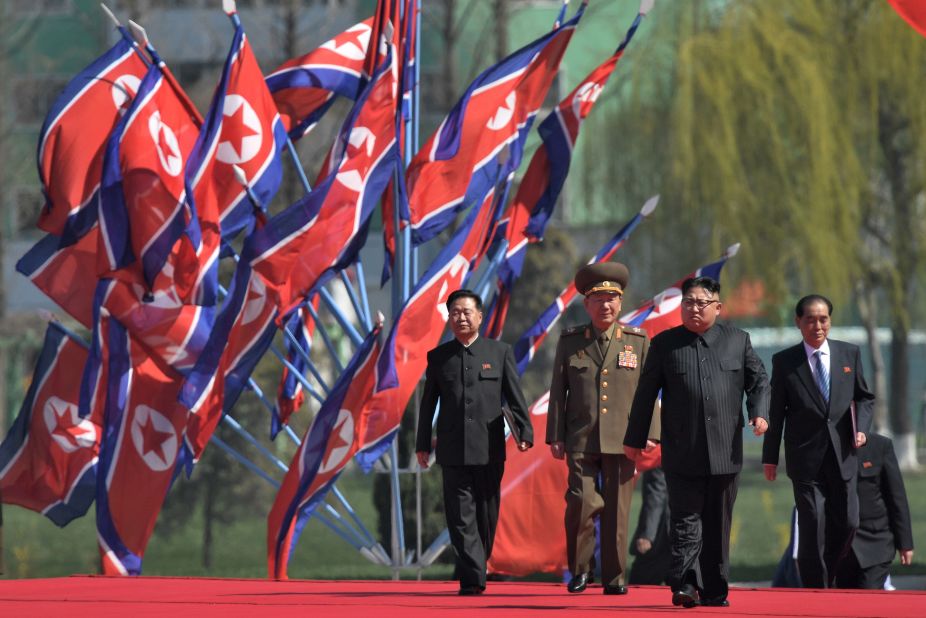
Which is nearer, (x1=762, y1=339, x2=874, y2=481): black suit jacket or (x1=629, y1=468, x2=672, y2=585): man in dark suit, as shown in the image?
(x1=762, y1=339, x2=874, y2=481): black suit jacket

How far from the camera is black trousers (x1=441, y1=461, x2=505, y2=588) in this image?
32.1 feet

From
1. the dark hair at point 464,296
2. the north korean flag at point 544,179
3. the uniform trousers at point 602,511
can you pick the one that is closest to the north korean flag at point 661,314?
the north korean flag at point 544,179

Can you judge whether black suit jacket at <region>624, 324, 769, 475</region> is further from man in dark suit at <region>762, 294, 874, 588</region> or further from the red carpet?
man in dark suit at <region>762, 294, 874, 588</region>

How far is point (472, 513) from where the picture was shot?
32.5 ft

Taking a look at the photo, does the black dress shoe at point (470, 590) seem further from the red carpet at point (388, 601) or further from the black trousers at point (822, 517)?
the black trousers at point (822, 517)

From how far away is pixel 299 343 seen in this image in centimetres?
1382

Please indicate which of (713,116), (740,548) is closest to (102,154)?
(740,548)

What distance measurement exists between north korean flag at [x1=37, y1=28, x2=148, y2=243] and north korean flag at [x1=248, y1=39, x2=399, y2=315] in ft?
6.28

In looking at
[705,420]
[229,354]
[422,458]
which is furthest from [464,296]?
[229,354]

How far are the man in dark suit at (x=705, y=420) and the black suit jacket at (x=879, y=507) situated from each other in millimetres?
2083

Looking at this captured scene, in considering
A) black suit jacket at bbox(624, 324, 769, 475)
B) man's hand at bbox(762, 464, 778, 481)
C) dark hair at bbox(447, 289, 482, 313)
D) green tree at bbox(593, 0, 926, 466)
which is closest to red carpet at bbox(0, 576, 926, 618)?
man's hand at bbox(762, 464, 778, 481)

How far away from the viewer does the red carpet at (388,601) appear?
8.57m

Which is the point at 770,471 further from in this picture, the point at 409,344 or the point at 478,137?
the point at 478,137

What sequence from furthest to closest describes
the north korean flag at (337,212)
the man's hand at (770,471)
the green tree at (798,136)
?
the green tree at (798,136) < the north korean flag at (337,212) < the man's hand at (770,471)
